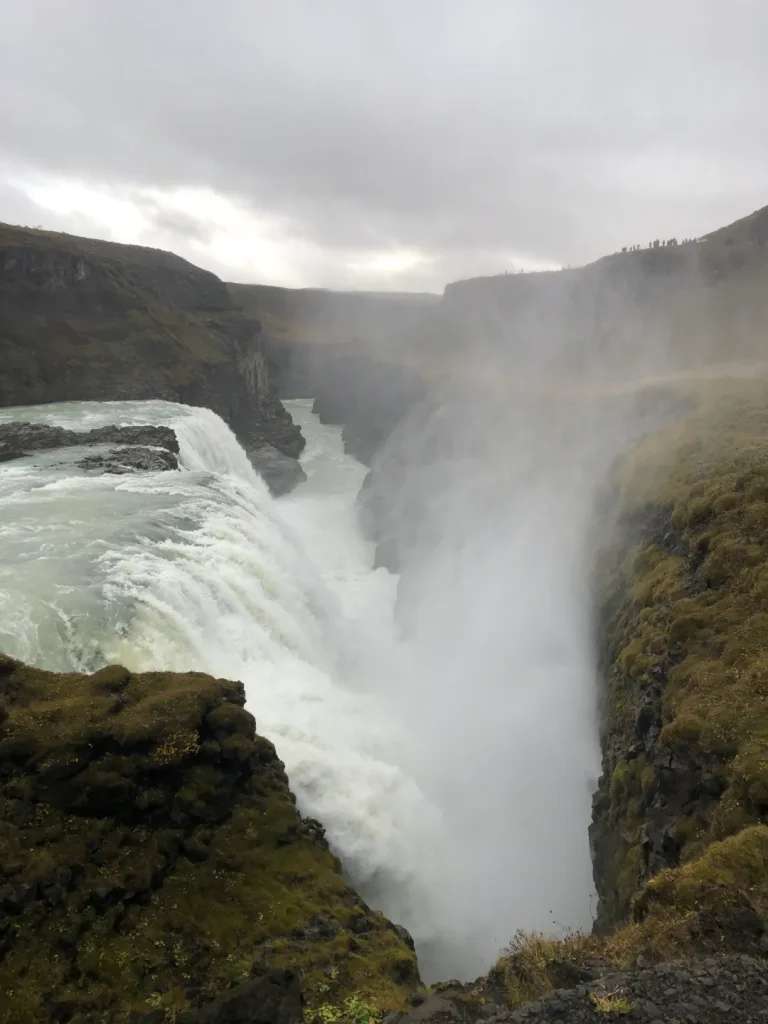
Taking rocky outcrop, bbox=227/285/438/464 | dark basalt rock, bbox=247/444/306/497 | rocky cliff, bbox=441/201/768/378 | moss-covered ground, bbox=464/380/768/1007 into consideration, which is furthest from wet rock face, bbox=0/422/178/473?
rocky cliff, bbox=441/201/768/378

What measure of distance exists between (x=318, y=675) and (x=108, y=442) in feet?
78.2

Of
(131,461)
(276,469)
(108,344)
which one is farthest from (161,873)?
(108,344)

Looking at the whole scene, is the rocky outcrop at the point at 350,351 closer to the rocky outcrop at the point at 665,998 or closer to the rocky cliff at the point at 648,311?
the rocky cliff at the point at 648,311

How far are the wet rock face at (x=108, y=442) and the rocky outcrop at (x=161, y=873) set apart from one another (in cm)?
2305

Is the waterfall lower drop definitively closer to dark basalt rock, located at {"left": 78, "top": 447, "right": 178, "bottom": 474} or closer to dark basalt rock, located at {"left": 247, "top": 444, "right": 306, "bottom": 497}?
dark basalt rock, located at {"left": 78, "top": 447, "right": 178, "bottom": 474}

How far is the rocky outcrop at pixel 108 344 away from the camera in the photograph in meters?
62.2

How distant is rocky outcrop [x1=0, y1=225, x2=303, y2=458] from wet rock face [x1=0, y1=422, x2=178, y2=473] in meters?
21.3

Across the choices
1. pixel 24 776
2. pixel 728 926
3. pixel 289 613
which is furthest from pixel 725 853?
pixel 289 613

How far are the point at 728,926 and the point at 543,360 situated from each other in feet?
274

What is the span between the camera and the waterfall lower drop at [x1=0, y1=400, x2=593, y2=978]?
633 inches

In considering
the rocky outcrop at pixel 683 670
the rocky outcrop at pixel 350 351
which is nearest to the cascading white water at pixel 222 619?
the rocky outcrop at pixel 683 670

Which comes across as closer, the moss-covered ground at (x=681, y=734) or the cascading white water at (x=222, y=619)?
the moss-covered ground at (x=681, y=734)

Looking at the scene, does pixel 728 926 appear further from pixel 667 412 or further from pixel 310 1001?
pixel 667 412

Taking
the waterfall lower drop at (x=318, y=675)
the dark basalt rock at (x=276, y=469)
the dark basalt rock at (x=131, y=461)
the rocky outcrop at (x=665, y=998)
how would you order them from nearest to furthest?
the rocky outcrop at (x=665, y=998) → the waterfall lower drop at (x=318, y=675) → the dark basalt rock at (x=131, y=461) → the dark basalt rock at (x=276, y=469)
